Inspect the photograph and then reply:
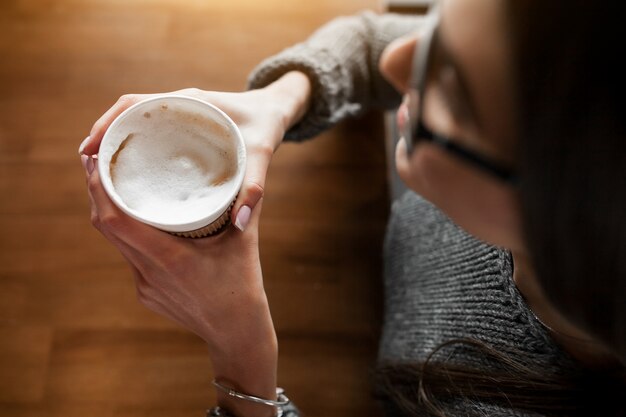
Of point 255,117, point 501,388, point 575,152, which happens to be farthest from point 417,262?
point 575,152

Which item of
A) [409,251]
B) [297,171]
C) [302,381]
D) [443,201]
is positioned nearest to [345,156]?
[297,171]

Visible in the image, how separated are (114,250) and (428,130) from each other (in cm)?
65

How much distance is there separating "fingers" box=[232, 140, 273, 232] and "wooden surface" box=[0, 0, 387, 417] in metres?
0.38

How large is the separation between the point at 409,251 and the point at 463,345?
17 cm

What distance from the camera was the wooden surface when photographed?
80cm

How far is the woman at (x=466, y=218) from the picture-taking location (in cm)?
30

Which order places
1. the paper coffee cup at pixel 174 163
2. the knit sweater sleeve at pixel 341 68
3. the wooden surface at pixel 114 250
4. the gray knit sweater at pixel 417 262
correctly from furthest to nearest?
the wooden surface at pixel 114 250 → the knit sweater sleeve at pixel 341 68 → the gray knit sweater at pixel 417 262 → the paper coffee cup at pixel 174 163

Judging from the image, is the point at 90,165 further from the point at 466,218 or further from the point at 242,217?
the point at 466,218

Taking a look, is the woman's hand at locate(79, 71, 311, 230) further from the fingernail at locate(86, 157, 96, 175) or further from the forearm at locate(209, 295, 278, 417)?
the forearm at locate(209, 295, 278, 417)

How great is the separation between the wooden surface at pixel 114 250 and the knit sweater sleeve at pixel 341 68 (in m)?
0.20

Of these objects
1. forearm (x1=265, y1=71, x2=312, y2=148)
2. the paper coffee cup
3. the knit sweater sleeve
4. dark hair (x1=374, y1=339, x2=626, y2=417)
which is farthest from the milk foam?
dark hair (x1=374, y1=339, x2=626, y2=417)

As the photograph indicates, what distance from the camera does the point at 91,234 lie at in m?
0.87

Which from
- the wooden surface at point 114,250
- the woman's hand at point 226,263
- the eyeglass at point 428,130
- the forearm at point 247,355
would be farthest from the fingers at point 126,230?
the wooden surface at point 114,250

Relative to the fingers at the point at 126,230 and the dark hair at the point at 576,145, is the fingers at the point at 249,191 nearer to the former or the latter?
the fingers at the point at 126,230
